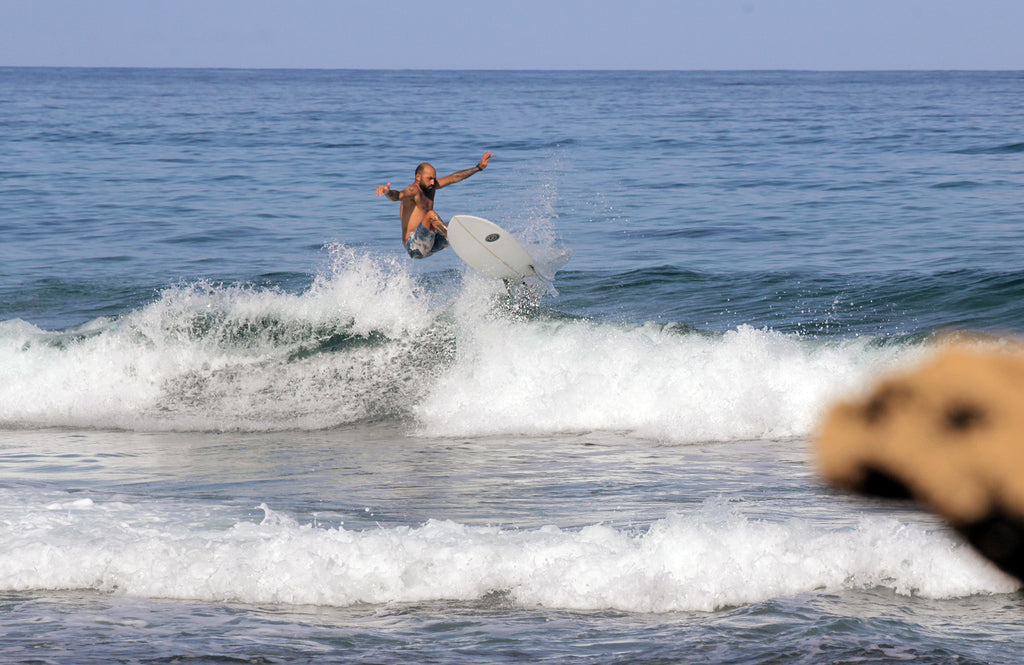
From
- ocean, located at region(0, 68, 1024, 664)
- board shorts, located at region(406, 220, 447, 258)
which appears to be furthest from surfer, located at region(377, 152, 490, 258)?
ocean, located at region(0, 68, 1024, 664)

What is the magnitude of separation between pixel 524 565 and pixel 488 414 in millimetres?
5507

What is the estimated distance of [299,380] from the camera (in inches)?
492

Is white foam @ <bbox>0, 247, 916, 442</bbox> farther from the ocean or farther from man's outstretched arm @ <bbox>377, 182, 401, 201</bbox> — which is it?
man's outstretched arm @ <bbox>377, 182, 401, 201</bbox>

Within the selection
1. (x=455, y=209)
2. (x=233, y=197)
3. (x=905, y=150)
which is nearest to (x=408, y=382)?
(x=455, y=209)

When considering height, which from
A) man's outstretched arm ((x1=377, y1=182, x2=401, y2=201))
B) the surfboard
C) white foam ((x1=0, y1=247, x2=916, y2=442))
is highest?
man's outstretched arm ((x1=377, y1=182, x2=401, y2=201))

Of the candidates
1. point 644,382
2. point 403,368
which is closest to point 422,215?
point 403,368

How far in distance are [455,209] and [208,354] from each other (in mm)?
13352

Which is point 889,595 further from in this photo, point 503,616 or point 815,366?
point 815,366

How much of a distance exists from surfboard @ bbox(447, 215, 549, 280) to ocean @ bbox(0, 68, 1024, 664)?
35 centimetres

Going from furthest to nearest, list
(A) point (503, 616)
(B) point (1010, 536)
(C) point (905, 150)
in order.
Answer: (C) point (905, 150) < (A) point (503, 616) < (B) point (1010, 536)

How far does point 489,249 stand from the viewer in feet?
43.2

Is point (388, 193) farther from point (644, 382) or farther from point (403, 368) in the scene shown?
point (644, 382)

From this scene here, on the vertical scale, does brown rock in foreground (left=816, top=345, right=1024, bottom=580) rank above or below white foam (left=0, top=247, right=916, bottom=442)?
above

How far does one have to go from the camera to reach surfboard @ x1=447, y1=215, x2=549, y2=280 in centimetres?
1288
